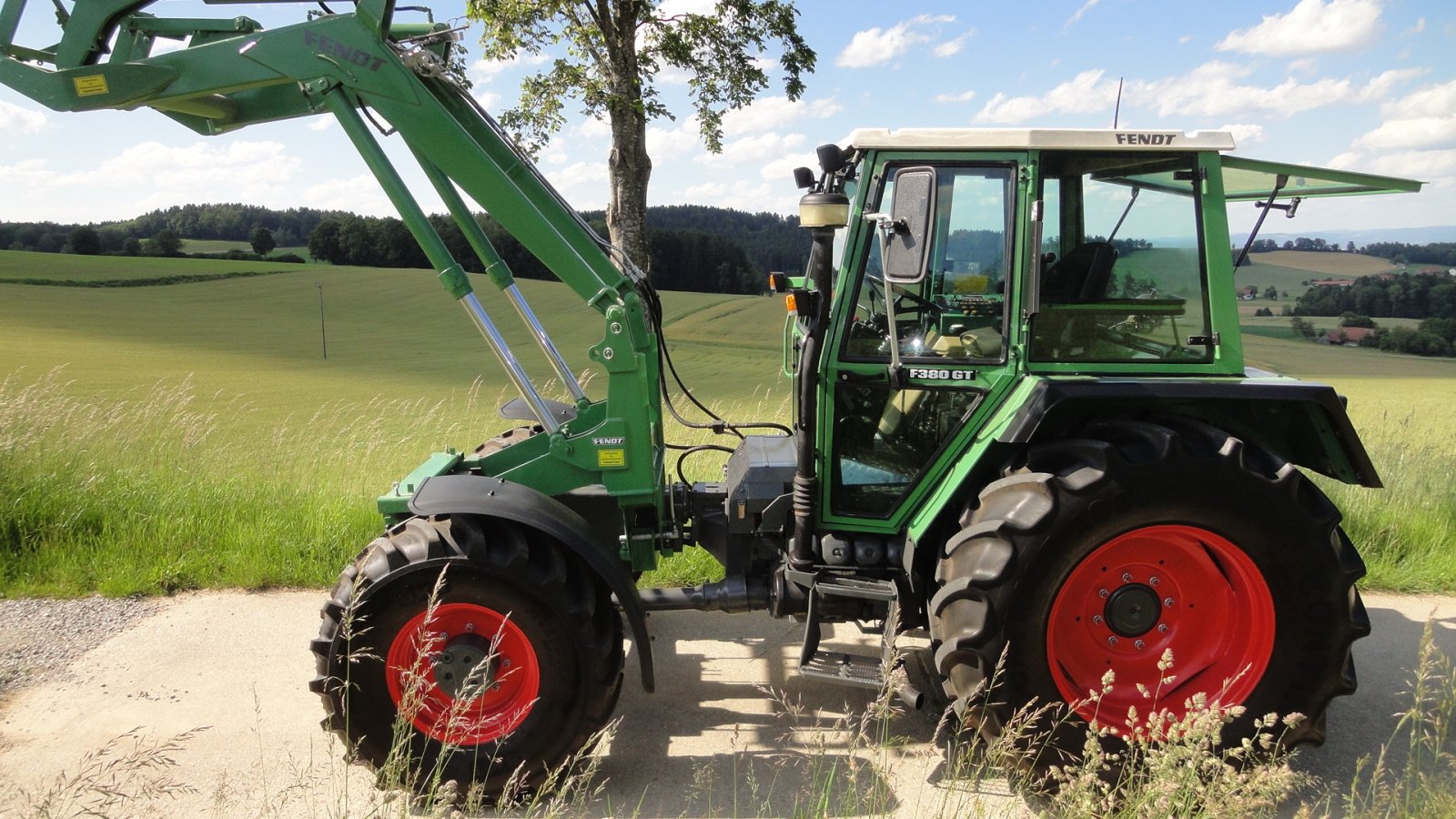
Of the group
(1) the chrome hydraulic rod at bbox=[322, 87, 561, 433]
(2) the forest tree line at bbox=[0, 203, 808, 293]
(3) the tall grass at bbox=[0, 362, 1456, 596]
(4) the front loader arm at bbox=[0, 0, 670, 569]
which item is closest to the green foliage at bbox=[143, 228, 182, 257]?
(2) the forest tree line at bbox=[0, 203, 808, 293]

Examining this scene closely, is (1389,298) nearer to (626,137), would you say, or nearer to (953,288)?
(626,137)

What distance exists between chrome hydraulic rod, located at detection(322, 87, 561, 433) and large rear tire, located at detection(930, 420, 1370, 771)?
1852mm

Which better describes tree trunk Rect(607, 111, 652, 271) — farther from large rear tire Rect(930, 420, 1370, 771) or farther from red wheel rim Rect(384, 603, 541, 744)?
large rear tire Rect(930, 420, 1370, 771)

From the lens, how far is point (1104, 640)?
120 inches

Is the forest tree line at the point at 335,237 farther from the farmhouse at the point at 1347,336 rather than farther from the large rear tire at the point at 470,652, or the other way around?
the large rear tire at the point at 470,652

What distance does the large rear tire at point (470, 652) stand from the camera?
9.32 feet

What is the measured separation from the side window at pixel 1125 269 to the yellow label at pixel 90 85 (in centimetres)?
340

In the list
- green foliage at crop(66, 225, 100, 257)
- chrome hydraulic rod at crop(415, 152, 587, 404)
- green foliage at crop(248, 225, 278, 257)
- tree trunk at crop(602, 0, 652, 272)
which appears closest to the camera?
chrome hydraulic rod at crop(415, 152, 587, 404)

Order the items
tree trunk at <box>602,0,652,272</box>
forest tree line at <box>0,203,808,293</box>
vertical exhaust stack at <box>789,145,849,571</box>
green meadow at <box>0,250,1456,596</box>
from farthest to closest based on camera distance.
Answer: forest tree line at <box>0,203,808,293</box> → tree trunk at <box>602,0,652,272</box> → green meadow at <box>0,250,1456,596</box> → vertical exhaust stack at <box>789,145,849,571</box>

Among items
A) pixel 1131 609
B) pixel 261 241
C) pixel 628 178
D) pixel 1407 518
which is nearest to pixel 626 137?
pixel 628 178

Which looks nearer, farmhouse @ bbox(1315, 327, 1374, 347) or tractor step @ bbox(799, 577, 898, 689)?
tractor step @ bbox(799, 577, 898, 689)

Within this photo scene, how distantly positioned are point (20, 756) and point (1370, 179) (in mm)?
5801

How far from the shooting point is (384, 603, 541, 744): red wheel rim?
9.44ft

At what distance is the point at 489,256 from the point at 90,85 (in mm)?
1479
